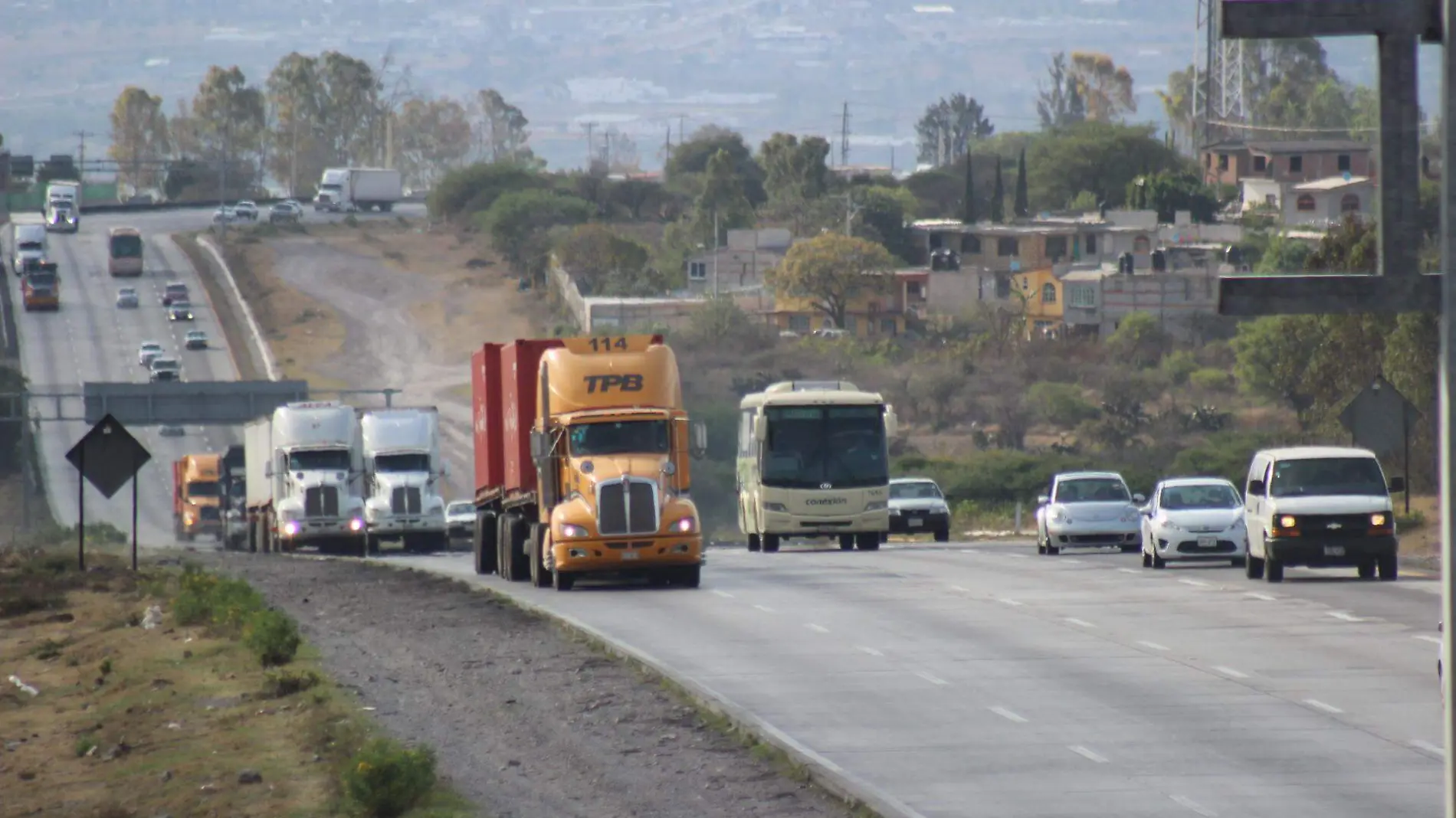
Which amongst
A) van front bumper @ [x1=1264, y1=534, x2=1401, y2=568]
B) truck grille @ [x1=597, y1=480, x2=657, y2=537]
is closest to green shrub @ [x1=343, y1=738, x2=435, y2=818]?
truck grille @ [x1=597, y1=480, x2=657, y2=537]

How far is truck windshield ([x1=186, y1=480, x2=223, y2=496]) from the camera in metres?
75.1

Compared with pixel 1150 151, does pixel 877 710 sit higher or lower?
lower

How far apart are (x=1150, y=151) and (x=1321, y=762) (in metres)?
161

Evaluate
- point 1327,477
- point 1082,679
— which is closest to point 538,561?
point 1327,477

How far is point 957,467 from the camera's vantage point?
7919 cm

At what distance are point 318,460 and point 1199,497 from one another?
76.3 feet

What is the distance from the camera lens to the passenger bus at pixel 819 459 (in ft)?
133

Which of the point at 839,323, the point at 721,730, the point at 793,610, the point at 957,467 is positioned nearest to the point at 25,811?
the point at 721,730

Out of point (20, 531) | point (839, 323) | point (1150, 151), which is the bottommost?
point (20, 531)

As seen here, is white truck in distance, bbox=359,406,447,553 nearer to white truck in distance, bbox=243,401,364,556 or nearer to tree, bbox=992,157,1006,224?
white truck in distance, bbox=243,401,364,556

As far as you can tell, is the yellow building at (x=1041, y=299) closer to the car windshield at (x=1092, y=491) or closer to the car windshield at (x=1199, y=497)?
the car windshield at (x=1092, y=491)

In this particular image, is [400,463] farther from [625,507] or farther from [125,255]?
[125,255]

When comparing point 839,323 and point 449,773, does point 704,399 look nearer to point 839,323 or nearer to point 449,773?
point 839,323

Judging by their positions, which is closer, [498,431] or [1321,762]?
[1321,762]
